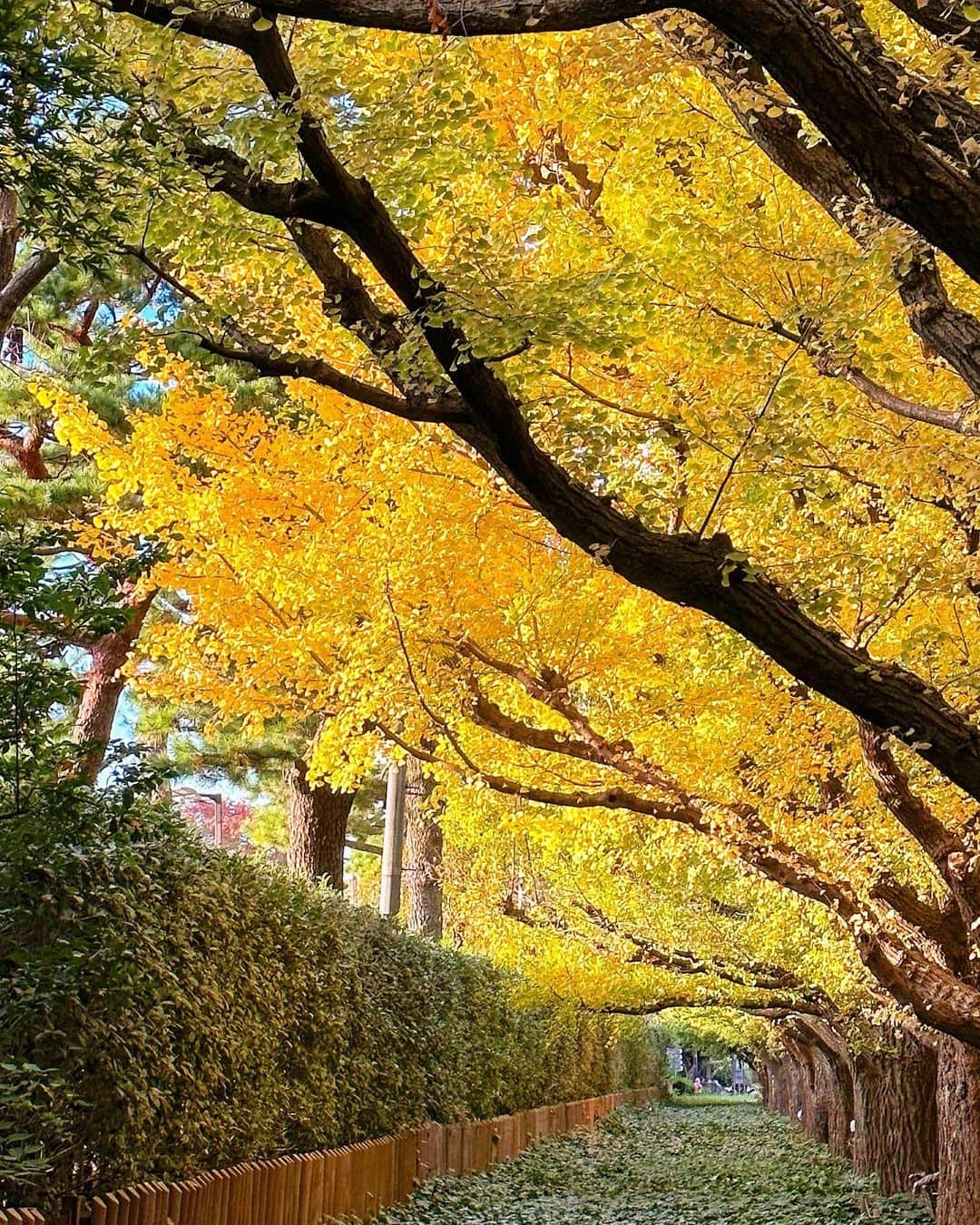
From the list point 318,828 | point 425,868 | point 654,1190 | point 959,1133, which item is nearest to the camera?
point 959,1133

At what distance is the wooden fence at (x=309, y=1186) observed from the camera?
15.2 ft

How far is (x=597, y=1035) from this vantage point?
2711cm

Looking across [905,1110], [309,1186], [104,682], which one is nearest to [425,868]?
[905,1110]

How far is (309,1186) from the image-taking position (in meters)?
7.05

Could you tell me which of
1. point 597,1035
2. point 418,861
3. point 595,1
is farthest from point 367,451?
point 597,1035

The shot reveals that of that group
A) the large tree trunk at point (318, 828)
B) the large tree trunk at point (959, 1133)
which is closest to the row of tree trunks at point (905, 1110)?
the large tree trunk at point (959, 1133)

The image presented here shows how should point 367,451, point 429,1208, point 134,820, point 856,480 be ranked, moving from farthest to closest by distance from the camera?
point 429,1208
point 367,451
point 856,480
point 134,820

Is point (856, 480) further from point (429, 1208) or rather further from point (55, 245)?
point (429, 1208)

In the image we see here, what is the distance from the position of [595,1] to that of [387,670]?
493cm

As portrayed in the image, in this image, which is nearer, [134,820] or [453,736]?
[134,820]

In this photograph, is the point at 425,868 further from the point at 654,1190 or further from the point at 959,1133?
the point at 959,1133

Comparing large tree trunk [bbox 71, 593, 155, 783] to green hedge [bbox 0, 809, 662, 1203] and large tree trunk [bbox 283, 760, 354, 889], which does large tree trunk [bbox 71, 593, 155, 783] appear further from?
green hedge [bbox 0, 809, 662, 1203]

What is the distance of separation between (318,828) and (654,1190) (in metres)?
7.24

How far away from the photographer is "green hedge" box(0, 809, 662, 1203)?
387 centimetres
